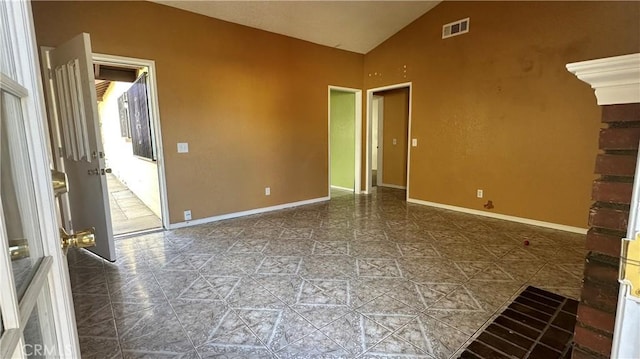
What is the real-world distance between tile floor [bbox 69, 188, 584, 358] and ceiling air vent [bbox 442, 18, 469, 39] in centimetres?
273

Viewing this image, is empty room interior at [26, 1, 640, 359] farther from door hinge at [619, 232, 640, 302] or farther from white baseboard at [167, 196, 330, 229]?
door hinge at [619, 232, 640, 302]

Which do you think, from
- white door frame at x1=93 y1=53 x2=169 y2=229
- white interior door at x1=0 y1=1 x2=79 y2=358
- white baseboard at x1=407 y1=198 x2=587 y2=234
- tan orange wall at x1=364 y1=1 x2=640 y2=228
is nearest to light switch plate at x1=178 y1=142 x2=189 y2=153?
white door frame at x1=93 y1=53 x2=169 y2=229

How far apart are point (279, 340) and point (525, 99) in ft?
13.2

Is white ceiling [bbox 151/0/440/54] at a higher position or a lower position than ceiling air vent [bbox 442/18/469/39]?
higher

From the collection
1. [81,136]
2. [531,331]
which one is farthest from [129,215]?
[531,331]

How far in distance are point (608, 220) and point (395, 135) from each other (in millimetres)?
6114

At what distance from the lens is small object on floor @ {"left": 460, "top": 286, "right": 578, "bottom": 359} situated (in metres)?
1.66

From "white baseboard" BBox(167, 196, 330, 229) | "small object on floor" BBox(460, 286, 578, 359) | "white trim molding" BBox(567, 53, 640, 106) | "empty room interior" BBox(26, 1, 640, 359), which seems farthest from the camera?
"white baseboard" BBox(167, 196, 330, 229)

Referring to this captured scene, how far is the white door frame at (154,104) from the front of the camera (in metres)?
3.26

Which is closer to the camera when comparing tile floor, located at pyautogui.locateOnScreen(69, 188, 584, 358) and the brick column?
the brick column

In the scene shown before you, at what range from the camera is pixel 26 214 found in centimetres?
54

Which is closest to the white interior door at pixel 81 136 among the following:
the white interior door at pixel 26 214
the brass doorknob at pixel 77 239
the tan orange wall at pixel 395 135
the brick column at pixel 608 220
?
the brass doorknob at pixel 77 239

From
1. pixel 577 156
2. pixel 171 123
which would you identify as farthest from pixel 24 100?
pixel 577 156

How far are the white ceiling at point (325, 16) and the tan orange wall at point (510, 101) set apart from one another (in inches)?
13.6
